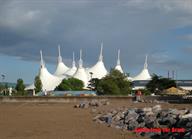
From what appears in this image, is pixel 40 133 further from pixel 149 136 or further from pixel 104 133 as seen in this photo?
pixel 149 136

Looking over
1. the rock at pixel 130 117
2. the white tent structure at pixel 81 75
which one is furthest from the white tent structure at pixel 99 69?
the rock at pixel 130 117

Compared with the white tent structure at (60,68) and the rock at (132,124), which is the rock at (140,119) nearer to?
the rock at (132,124)

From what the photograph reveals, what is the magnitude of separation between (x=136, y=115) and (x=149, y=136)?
16.3 ft

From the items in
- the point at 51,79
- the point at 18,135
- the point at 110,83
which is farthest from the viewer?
the point at 51,79

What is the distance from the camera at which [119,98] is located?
44.8 m

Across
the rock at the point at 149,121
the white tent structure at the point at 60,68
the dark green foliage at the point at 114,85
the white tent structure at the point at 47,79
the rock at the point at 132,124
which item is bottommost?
the rock at the point at 132,124

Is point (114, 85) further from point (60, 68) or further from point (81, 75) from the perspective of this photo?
point (60, 68)

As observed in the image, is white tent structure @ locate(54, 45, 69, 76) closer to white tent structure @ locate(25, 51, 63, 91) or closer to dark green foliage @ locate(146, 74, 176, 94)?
white tent structure @ locate(25, 51, 63, 91)

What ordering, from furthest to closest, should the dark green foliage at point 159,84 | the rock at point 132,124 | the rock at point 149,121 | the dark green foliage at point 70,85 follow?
the dark green foliage at point 70,85
the dark green foliage at point 159,84
the rock at point 132,124
the rock at point 149,121

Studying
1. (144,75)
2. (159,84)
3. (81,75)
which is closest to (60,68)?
(81,75)

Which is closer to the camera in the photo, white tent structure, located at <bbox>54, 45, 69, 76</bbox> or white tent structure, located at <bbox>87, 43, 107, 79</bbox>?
white tent structure, located at <bbox>87, 43, 107, 79</bbox>

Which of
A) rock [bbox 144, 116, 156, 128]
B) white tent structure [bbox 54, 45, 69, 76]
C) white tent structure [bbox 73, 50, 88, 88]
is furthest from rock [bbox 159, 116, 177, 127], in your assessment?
white tent structure [bbox 54, 45, 69, 76]

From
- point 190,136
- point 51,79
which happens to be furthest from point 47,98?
point 51,79

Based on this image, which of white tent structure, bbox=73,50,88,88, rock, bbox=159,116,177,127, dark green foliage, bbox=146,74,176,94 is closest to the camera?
rock, bbox=159,116,177,127
